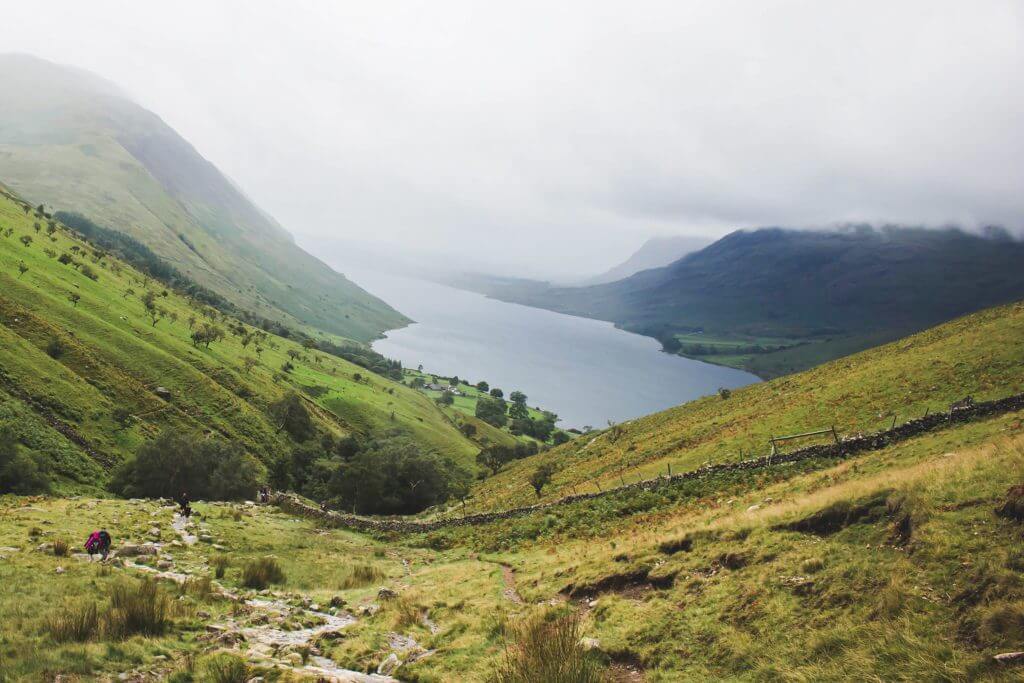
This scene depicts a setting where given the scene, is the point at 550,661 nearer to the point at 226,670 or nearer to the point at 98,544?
the point at 226,670

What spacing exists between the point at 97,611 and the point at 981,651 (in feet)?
59.7

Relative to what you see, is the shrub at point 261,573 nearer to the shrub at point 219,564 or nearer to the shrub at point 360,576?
the shrub at point 219,564

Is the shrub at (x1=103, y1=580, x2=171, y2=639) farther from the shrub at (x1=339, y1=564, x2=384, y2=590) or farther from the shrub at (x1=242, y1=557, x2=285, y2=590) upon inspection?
the shrub at (x1=339, y1=564, x2=384, y2=590)

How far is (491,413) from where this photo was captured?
580 ft

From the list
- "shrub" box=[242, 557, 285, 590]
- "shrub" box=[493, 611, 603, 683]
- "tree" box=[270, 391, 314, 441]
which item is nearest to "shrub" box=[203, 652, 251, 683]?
"shrub" box=[493, 611, 603, 683]

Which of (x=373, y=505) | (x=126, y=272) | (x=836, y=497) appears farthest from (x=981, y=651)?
(x=126, y=272)

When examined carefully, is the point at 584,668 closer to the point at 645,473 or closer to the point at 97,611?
the point at 97,611

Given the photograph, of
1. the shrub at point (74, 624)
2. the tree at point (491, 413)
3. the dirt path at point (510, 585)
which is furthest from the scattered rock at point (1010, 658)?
the tree at point (491, 413)

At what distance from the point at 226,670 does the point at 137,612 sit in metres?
4.31

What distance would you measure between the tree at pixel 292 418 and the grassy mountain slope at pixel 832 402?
53184mm

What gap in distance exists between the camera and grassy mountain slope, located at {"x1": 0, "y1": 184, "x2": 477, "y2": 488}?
51.8m

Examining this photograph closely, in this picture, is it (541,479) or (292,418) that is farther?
(292,418)

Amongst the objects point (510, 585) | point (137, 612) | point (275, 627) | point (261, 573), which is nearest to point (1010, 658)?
point (510, 585)

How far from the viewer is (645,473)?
32469mm
